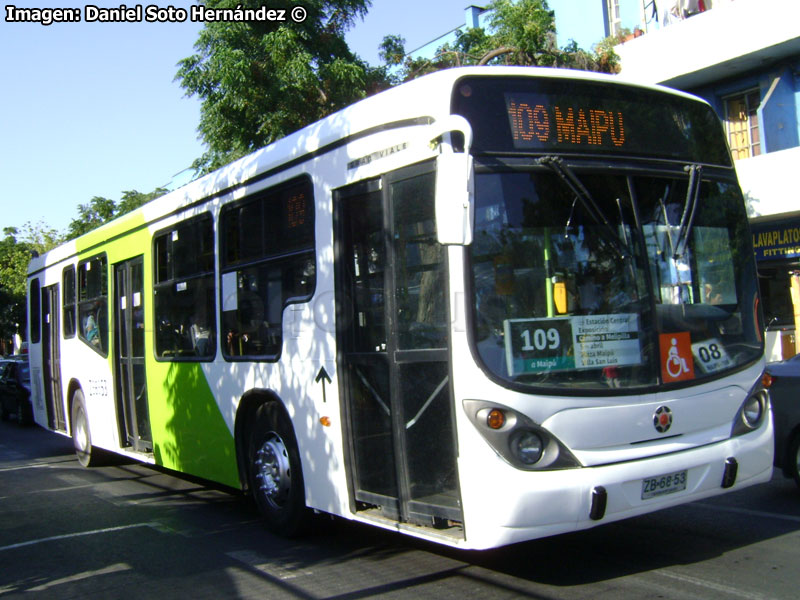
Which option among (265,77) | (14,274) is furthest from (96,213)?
(265,77)

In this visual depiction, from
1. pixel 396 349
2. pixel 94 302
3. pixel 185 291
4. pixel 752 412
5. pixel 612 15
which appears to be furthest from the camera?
pixel 612 15

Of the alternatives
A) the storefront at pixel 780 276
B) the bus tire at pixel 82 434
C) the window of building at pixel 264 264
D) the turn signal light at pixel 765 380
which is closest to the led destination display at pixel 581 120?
the turn signal light at pixel 765 380

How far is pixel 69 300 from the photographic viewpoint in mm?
11836

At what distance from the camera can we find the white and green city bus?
4652 mm

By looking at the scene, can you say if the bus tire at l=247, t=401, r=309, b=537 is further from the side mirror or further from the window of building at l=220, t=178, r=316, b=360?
the side mirror

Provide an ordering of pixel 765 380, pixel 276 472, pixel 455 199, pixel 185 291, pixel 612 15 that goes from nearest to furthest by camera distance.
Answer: pixel 455 199 → pixel 765 380 → pixel 276 472 → pixel 185 291 → pixel 612 15

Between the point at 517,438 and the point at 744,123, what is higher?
the point at 744,123

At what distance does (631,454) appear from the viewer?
4844 millimetres

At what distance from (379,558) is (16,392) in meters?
16.4

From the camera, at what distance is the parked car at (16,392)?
19.4 meters

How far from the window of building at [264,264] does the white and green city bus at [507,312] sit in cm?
3

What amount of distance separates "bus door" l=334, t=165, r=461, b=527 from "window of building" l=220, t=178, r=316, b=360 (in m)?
0.57

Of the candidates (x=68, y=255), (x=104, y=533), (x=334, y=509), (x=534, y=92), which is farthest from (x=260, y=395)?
(x=68, y=255)

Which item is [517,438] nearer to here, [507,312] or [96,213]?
[507,312]
